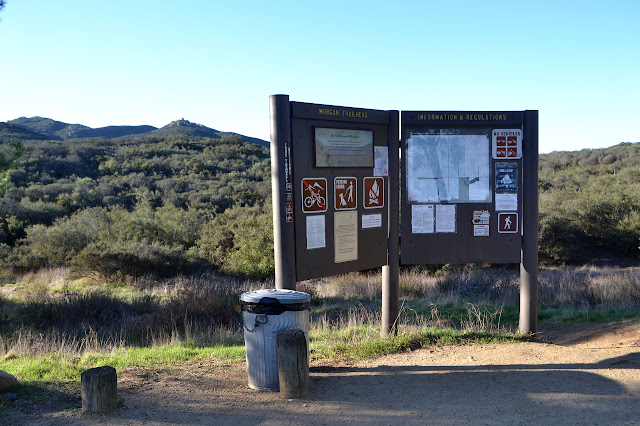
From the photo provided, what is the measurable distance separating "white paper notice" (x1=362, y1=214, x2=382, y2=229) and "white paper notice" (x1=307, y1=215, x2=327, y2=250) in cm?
66

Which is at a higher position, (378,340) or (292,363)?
(292,363)

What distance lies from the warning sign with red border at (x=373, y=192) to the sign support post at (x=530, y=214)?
1.76 metres

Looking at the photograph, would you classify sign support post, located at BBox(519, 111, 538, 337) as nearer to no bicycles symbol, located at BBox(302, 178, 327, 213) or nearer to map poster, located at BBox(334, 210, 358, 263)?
map poster, located at BBox(334, 210, 358, 263)

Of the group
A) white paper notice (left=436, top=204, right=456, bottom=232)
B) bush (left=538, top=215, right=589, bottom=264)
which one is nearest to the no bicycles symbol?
white paper notice (left=436, top=204, right=456, bottom=232)

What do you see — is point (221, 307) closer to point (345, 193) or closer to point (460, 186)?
point (345, 193)

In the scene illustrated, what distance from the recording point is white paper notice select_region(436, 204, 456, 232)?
670cm

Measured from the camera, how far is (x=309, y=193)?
19.4 ft

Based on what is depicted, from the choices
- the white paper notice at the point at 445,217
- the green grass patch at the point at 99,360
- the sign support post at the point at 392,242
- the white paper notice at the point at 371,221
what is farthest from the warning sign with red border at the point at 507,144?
the green grass patch at the point at 99,360

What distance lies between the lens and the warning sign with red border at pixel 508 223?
6.73 meters

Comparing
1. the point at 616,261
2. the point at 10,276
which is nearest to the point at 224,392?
the point at 10,276

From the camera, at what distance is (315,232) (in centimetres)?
598

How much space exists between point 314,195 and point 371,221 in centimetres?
98

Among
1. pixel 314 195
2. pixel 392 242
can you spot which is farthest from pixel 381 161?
pixel 314 195

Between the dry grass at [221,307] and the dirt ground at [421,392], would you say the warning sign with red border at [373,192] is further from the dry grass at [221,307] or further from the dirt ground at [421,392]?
the dirt ground at [421,392]
